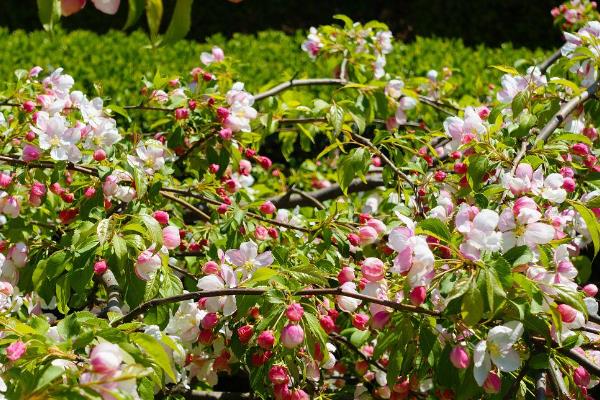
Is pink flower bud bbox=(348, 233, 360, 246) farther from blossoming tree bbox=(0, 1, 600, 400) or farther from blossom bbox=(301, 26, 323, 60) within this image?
blossom bbox=(301, 26, 323, 60)

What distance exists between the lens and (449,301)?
52.8 inches

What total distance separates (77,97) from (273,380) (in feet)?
3.73

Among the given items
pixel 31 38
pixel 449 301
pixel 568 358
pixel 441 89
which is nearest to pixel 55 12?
pixel 449 301

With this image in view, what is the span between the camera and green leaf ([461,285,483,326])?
4.29ft

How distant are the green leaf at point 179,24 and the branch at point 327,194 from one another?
2279 millimetres

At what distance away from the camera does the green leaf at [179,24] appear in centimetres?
78

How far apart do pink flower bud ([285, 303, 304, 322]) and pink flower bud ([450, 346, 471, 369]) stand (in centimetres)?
29

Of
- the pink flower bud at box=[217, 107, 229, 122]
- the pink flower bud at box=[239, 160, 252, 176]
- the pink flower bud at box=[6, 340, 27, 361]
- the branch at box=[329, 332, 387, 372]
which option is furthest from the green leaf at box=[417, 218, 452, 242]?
the pink flower bud at box=[239, 160, 252, 176]

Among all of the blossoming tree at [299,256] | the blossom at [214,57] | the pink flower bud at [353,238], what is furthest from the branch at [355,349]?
the blossom at [214,57]

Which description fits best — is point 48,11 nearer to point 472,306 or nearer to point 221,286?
point 472,306

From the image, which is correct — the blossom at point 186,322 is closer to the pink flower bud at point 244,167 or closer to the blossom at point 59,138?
the blossom at point 59,138

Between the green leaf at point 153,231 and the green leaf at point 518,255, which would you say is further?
the green leaf at point 153,231

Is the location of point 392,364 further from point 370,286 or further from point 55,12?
point 55,12

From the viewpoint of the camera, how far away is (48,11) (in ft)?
2.65
